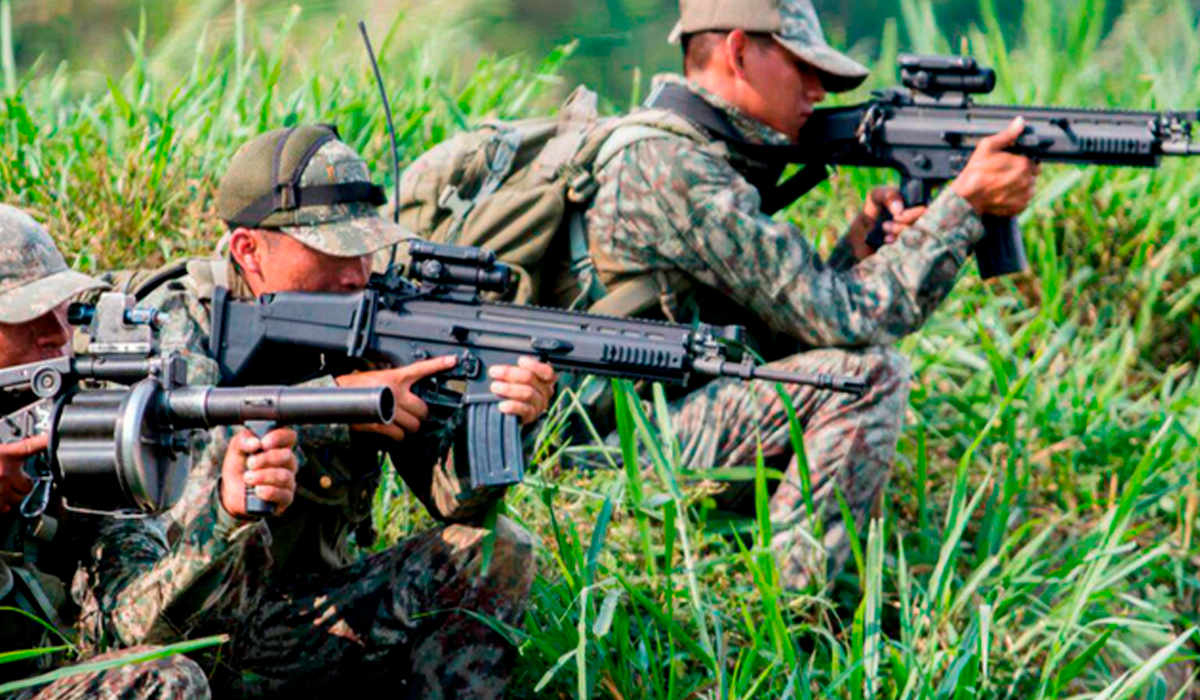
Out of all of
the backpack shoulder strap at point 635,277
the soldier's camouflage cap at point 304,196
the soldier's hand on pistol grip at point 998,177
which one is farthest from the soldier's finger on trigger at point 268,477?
the soldier's hand on pistol grip at point 998,177

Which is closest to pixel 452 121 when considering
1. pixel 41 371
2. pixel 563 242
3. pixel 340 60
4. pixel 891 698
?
pixel 340 60

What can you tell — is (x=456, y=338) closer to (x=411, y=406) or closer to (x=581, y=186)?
(x=411, y=406)

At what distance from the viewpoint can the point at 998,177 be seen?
589 centimetres

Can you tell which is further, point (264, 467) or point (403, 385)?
point (403, 385)

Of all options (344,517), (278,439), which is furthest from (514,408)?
(278,439)

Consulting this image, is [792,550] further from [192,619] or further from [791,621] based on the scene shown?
[192,619]

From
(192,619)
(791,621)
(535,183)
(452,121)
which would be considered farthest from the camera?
(452,121)

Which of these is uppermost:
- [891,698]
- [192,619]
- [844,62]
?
[844,62]

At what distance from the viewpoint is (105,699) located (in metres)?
4.05

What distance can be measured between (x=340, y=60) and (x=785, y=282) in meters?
2.07

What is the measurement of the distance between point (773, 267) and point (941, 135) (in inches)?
26.1

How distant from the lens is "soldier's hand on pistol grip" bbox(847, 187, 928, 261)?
19.7 feet

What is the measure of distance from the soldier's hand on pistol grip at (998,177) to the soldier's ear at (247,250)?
6.25 feet

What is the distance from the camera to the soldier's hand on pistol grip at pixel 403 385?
4.66 meters
